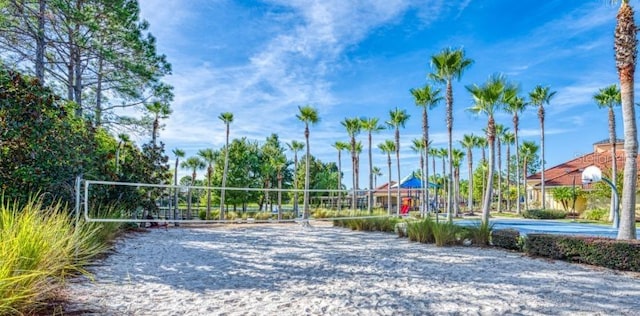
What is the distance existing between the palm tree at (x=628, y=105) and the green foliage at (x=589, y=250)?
0.92m

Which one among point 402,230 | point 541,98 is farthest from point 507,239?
point 541,98

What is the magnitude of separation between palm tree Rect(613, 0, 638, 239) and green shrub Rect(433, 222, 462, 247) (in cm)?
338

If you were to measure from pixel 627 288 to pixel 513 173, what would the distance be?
148 feet

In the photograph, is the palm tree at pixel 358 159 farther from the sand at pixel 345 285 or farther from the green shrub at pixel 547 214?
the sand at pixel 345 285

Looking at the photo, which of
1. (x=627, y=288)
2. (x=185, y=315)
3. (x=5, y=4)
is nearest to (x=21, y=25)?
(x=5, y=4)

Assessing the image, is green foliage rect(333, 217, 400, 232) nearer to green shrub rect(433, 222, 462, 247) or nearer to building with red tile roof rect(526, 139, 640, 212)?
green shrub rect(433, 222, 462, 247)

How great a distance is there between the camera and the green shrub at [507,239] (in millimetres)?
8742

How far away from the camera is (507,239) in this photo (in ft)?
29.2

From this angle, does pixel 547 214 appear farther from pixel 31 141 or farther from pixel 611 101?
pixel 31 141

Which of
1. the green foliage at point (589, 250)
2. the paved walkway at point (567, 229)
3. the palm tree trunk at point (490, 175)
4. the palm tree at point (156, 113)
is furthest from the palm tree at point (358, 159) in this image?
the green foliage at point (589, 250)

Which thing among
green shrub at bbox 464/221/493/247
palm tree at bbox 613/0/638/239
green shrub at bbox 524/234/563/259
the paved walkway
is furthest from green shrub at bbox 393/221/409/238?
palm tree at bbox 613/0/638/239

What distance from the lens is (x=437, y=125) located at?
1959cm

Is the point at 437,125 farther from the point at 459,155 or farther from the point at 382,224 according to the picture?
the point at 459,155

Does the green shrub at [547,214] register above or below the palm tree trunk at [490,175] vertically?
below
